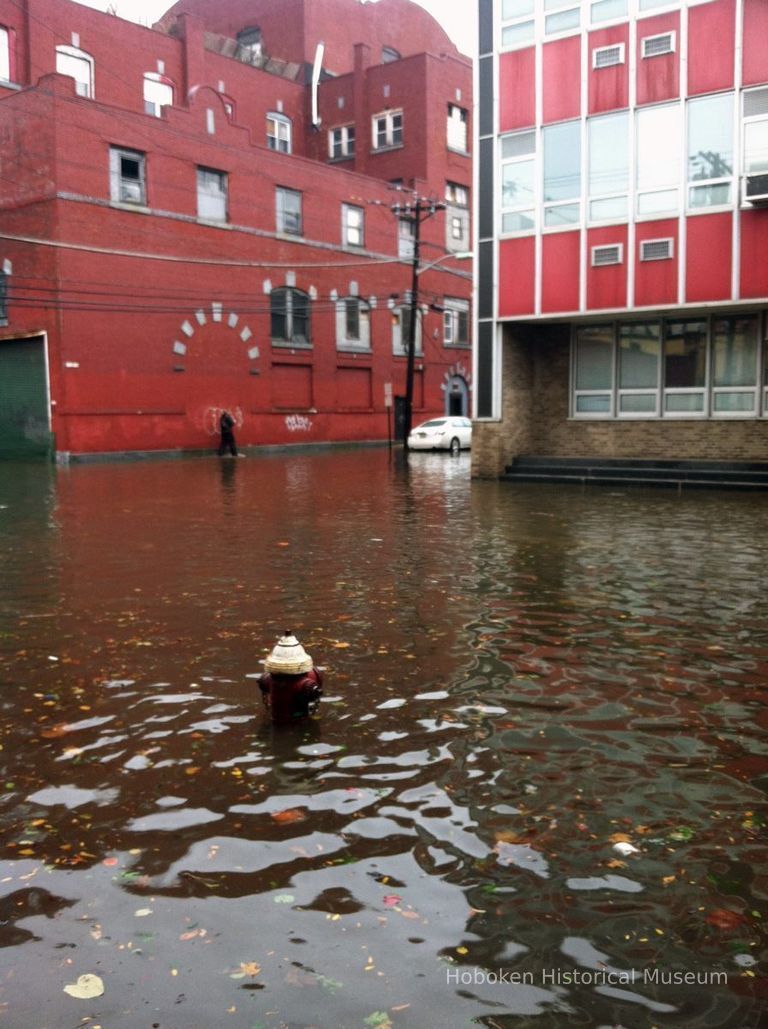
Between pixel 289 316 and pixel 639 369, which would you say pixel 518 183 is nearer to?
pixel 639 369

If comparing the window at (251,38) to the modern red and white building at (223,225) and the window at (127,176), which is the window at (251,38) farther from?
the window at (127,176)

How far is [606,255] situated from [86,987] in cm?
2030

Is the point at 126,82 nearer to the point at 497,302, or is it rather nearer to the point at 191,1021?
the point at 497,302

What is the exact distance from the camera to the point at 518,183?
2256 centimetres

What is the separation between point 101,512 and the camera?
53.0 feet

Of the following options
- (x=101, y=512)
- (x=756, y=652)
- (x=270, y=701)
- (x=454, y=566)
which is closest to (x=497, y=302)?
(x=101, y=512)

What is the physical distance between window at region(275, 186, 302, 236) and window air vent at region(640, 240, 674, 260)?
957 inches

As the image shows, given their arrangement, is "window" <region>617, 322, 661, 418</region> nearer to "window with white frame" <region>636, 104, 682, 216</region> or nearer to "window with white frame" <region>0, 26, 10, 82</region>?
"window with white frame" <region>636, 104, 682, 216</region>

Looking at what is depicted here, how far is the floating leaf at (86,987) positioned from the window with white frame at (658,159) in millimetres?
20101

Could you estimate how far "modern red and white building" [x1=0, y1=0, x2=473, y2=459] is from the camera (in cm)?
3422

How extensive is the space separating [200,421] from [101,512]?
74.7 feet

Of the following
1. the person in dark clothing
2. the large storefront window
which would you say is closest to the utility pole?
the person in dark clothing

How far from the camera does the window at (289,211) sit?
42188 mm

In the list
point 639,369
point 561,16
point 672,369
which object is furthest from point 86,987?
point 561,16
